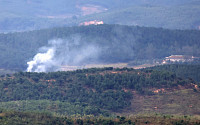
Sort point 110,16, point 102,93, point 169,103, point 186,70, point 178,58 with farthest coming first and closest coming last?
point 110,16 < point 178,58 < point 186,70 < point 102,93 < point 169,103

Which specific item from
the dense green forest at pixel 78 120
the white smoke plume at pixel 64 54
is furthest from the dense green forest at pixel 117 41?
the dense green forest at pixel 78 120

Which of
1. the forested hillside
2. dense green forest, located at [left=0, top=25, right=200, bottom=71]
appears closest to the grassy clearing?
dense green forest, located at [left=0, top=25, right=200, bottom=71]

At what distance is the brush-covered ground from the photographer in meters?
46.5

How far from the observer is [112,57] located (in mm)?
100500

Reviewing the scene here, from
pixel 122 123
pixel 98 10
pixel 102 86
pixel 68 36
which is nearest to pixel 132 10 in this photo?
pixel 98 10

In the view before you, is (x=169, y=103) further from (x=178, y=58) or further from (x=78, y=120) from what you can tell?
(x=178, y=58)

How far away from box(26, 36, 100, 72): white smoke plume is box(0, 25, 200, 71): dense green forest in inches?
27.4

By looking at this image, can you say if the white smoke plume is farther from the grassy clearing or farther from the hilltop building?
the grassy clearing

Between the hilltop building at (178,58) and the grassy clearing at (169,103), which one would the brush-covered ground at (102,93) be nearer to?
the grassy clearing at (169,103)

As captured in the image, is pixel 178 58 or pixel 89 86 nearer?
pixel 89 86

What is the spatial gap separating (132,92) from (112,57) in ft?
155

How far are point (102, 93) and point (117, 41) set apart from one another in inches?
2242

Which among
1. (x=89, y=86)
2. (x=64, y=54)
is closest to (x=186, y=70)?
(x=89, y=86)

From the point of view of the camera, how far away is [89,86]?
5456 centimetres
